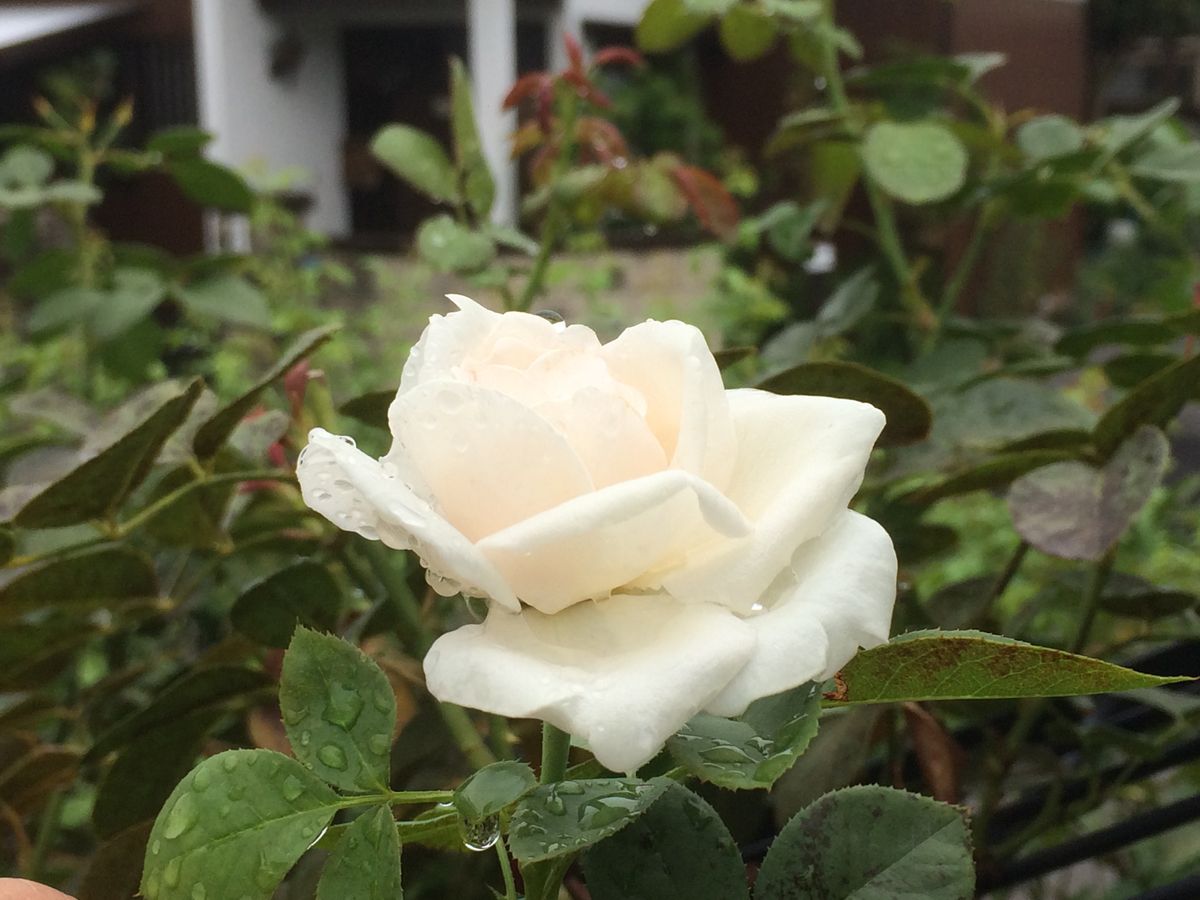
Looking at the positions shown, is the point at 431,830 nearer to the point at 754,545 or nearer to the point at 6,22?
the point at 754,545

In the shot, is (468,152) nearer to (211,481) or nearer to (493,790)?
(211,481)

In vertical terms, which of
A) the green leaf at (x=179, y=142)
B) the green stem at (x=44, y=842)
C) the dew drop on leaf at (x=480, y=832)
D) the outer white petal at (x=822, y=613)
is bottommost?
the green stem at (x=44, y=842)

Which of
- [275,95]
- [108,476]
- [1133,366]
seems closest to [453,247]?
[108,476]

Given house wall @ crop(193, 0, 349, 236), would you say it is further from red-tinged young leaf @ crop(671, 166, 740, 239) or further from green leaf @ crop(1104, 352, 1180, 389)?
green leaf @ crop(1104, 352, 1180, 389)

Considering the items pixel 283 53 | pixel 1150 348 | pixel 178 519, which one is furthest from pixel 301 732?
pixel 283 53

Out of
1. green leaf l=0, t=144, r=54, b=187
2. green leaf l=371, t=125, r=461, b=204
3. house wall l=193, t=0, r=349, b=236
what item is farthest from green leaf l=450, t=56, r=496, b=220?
house wall l=193, t=0, r=349, b=236

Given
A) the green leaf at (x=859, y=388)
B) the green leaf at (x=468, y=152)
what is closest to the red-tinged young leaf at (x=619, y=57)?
the green leaf at (x=468, y=152)

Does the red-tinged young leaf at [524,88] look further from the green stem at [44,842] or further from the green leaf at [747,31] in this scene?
the green stem at [44,842]
